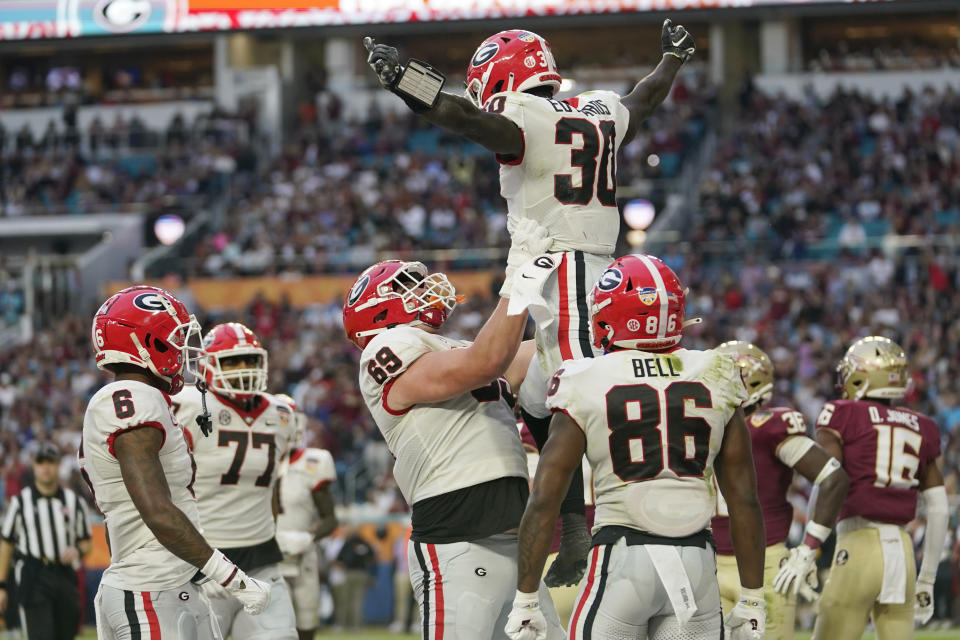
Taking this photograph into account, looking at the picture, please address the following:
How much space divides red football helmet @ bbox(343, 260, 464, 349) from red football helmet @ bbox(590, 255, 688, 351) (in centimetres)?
76

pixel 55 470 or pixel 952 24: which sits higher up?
pixel 952 24

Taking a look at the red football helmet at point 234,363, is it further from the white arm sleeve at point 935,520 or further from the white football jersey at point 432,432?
the white arm sleeve at point 935,520

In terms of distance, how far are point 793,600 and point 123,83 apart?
2718cm

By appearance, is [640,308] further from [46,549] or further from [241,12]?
[241,12]

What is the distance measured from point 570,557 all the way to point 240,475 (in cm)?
243

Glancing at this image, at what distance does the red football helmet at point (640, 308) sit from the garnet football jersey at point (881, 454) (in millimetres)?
2949

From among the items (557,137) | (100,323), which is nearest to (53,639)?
(100,323)

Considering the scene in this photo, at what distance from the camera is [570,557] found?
5391mm

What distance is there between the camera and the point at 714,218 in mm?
→ 21938

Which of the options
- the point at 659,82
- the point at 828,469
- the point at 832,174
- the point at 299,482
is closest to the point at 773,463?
the point at 828,469

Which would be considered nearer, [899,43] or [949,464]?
[949,464]

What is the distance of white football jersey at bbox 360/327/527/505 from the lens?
513cm

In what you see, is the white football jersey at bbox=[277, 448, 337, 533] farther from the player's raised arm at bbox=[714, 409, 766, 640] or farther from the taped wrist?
the player's raised arm at bbox=[714, 409, 766, 640]

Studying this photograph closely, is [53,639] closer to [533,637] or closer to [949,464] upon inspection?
[533,637]
